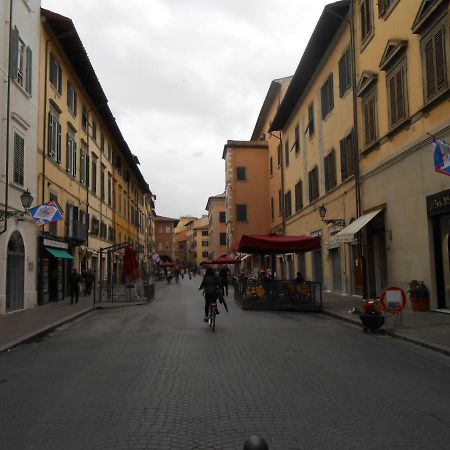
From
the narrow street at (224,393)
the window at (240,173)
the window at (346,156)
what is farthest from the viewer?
the window at (240,173)

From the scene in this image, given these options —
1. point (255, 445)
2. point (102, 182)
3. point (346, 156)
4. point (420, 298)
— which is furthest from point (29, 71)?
point (255, 445)

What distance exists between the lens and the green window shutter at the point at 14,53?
1857cm

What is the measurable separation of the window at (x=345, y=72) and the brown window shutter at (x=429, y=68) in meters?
7.21

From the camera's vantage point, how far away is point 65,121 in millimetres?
26578

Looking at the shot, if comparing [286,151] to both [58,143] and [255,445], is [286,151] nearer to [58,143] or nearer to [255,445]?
[58,143]

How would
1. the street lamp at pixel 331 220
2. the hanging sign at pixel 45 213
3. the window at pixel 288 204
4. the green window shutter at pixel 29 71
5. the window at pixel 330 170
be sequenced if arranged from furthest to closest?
the window at pixel 288 204, the window at pixel 330 170, the street lamp at pixel 331 220, the green window shutter at pixel 29 71, the hanging sign at pixel 45 213

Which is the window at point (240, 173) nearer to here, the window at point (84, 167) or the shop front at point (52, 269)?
the window at point (84, 167)

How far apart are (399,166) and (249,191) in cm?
3860

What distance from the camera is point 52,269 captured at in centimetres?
2497

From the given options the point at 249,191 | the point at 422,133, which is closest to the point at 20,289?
the point at 422,133

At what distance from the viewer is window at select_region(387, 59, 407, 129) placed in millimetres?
16531

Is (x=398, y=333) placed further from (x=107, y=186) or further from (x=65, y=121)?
(x=107, y=186)

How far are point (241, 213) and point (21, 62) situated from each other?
3672 cm

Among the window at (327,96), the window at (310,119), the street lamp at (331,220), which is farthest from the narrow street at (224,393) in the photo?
the window at (310,119)
